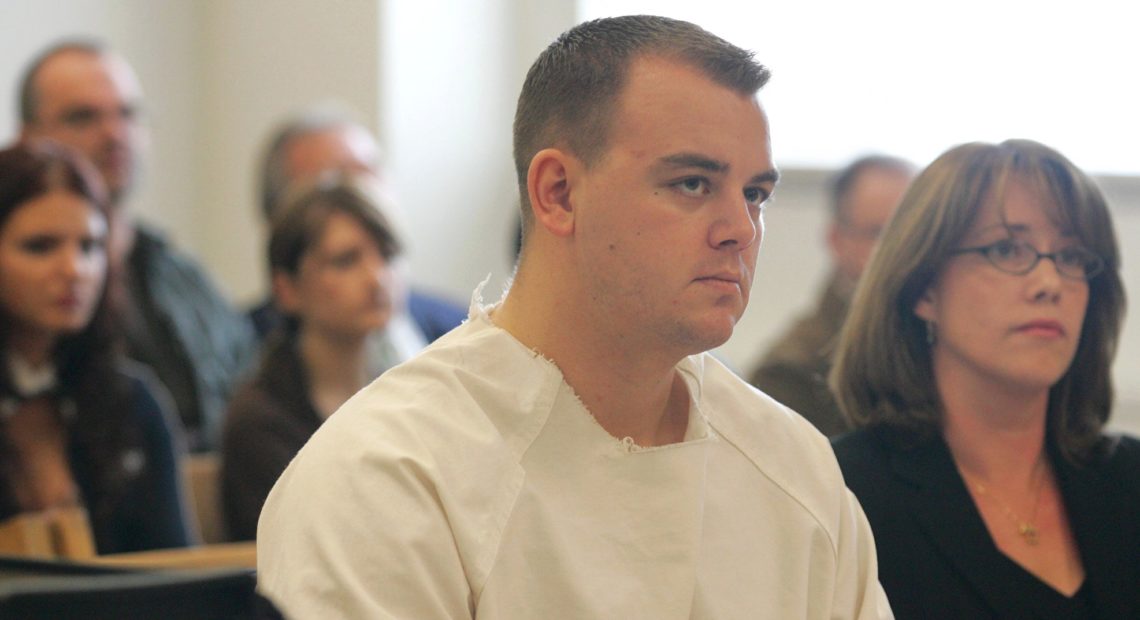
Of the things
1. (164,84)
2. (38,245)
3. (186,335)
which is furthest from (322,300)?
(164,84)

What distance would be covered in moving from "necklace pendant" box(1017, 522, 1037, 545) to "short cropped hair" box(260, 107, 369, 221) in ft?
9.67

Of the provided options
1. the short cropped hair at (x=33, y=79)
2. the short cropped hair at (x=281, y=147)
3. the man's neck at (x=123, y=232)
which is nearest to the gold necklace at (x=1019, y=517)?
the man's neck at (x=123, y=232)

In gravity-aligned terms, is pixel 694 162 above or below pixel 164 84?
above

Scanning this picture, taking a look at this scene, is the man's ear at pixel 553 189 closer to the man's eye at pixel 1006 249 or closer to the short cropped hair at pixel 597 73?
the short cropped hair at pixel 597 73

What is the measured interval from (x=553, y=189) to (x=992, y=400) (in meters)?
0.91

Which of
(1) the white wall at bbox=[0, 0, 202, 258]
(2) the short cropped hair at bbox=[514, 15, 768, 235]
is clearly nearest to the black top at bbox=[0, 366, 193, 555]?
(2) the short cropped hair at bbox=[514, 15, 768, 235]

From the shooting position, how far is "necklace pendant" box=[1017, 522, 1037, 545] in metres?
2.25

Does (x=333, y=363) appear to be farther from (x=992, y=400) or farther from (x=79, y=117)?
(x=992, y=400)

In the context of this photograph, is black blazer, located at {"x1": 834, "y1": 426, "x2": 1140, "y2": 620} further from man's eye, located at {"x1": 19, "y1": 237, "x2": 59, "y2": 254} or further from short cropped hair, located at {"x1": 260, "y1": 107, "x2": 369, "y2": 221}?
short cropped hair, located at {"x1": 260, "y1": 107, "x2": 369, "y2": 221}

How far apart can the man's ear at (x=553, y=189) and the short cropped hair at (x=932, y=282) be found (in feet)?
2.43

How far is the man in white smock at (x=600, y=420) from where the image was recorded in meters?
1.58

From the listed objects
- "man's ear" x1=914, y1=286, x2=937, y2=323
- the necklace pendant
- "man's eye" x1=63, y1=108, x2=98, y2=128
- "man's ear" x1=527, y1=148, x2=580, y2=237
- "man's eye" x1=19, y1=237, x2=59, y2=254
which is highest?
"man's ear" x1=527, y1=148, x2=580, y2=237

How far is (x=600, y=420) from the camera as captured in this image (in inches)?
70.2

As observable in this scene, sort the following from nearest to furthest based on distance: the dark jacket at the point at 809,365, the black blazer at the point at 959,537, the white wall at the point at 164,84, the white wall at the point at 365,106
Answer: the black blazer at the point at 959,537 → the dark jacket at the point at 809,365 → the white wall at the point at 365,106 → the white wall at the point at 164,84
